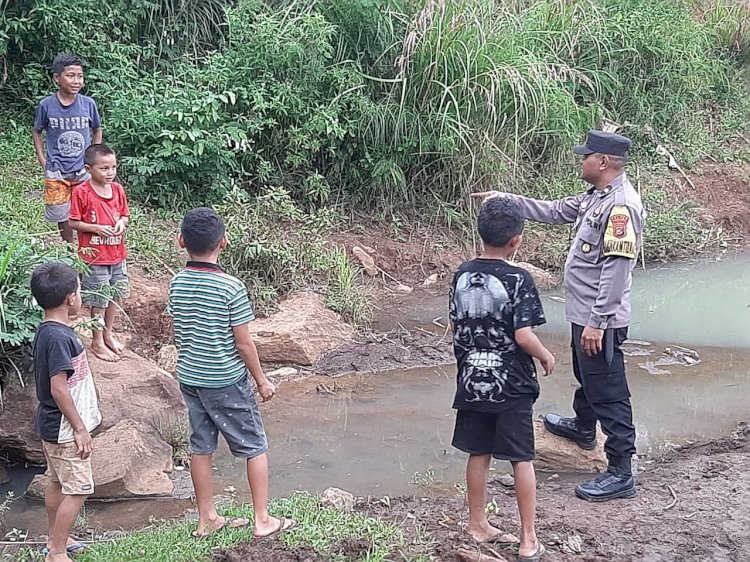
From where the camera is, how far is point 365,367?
22.1 ft

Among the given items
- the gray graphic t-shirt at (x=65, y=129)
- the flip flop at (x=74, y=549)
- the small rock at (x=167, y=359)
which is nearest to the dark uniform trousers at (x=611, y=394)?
the flip flop at (x=74, y=549)

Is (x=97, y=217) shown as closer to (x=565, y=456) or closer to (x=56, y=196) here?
(x=56, y=196)

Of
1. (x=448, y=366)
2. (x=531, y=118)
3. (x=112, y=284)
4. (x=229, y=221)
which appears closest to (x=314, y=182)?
(x=229, y=221)

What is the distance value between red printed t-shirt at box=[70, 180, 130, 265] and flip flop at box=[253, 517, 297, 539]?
239cm

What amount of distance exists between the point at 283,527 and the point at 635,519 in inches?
67.8

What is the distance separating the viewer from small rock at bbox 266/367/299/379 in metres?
6.57

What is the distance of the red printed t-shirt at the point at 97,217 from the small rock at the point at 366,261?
3566mm

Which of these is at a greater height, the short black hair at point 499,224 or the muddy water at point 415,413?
the short black hair at point 499,224

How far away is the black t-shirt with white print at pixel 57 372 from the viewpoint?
137 inches

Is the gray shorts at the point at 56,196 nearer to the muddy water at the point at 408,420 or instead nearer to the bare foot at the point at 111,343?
the bare foot at the point at 111,343

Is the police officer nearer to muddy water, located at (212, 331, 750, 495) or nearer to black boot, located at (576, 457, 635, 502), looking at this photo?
black boot, located at (576, 457, 635, 502)

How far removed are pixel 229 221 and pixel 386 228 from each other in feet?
7.82

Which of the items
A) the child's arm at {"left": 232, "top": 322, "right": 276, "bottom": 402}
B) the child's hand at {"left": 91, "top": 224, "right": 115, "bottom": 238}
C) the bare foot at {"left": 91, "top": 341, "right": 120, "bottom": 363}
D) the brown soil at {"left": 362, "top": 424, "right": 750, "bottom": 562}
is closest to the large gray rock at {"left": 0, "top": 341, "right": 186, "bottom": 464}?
the bare foot at {"left": 91, "top": 341, "right": 120, "bottom": 363}

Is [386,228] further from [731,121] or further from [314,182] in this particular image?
[731,121]
